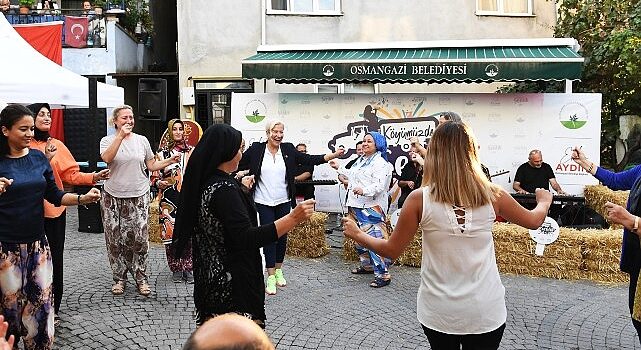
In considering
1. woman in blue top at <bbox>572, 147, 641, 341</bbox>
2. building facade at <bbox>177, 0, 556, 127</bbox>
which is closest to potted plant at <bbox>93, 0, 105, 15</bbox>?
building facade at <bbox>177, 0, 556, 127</bbox>

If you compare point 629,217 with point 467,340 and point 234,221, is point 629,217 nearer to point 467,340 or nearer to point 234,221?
point 467,340

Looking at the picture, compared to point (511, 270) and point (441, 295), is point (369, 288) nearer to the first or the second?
point (511, 270)

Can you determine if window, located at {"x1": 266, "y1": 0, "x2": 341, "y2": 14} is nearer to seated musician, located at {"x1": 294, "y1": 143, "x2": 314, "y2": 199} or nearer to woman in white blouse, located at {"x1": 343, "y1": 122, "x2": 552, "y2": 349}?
seated musician, located at {"x1": 294, "y1": 143, "x2": 314, "y2": 199}

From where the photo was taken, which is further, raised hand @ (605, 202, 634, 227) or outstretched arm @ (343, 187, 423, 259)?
raised hand @ (605, 202, 634, 227)

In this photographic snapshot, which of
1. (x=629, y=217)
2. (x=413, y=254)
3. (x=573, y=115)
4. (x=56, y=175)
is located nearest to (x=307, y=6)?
(x=573, y=115)

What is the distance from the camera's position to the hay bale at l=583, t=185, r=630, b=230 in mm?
9609

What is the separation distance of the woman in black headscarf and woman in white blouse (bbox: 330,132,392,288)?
3.98 m

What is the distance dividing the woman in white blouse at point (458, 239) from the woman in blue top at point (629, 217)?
0.78 meters

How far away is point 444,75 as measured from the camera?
36.7ft

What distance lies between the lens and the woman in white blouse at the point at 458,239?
3289mm

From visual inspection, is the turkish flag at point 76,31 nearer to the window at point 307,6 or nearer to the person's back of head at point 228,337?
the window at point 307,6

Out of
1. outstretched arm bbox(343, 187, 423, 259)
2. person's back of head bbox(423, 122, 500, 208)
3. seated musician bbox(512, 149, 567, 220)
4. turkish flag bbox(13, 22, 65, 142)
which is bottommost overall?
seated musician bbox(512, 149, 567, 220)

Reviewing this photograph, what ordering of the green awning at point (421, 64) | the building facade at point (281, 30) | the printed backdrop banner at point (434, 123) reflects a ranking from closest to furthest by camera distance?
the green awning at point (421, 64)
the printed backdrop banner at point (434, 123)
the building facade at point (281, 30)

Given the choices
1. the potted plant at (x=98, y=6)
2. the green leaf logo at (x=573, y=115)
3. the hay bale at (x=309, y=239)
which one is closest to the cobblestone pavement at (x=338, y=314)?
the hay bale at (x=309, y=239)
